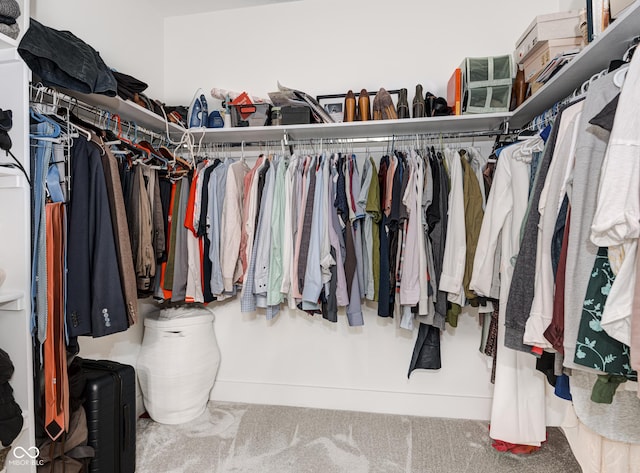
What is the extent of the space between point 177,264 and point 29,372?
92 cm

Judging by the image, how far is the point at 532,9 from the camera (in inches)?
90.3

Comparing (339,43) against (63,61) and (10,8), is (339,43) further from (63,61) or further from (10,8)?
(10,8)

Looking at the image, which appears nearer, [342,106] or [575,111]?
[575,111]

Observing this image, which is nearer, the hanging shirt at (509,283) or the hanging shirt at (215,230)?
the hanging shirt at (509,283)

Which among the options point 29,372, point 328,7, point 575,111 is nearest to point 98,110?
point 29,372

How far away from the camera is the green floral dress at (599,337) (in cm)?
93

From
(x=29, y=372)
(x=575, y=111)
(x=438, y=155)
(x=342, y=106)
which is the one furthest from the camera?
(x=342, y=106)

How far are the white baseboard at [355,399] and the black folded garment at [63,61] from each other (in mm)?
1978

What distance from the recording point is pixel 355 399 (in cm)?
252

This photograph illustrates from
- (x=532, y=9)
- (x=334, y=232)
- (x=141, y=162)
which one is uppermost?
(x=532, y=9)

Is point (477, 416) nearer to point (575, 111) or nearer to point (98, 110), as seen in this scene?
point (575, 111)

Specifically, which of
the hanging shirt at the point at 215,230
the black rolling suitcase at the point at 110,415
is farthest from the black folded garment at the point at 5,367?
the hanging shirt at the point at 215,230

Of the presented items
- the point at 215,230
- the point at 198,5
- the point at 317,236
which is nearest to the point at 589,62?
the point at 317,236

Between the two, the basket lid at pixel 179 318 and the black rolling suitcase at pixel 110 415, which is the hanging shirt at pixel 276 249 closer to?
the basket lid at pixel 179 318
